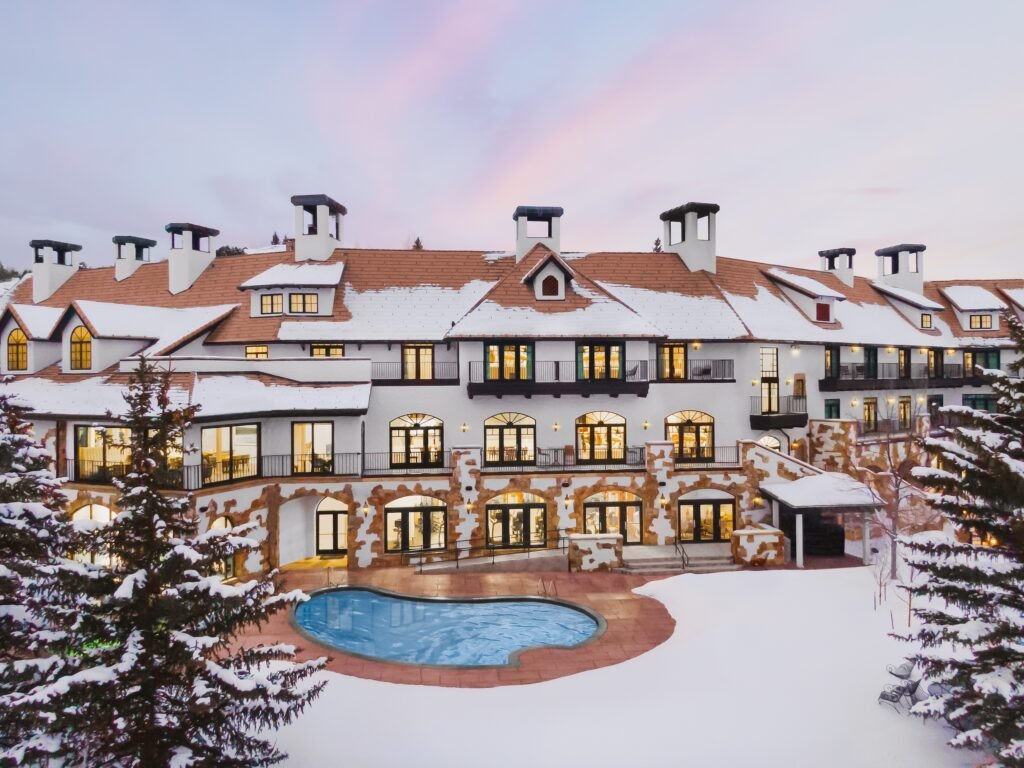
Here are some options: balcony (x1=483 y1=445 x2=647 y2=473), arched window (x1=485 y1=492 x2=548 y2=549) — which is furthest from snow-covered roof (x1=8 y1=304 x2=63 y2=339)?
arched window (x1=485 y1=492 x2=548 y2=549)

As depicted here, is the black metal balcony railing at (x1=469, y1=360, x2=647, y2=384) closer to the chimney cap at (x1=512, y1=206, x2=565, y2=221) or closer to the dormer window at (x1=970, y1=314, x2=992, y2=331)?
the chimney cap at (x1=512, y1=206, x2=565, y2=221)

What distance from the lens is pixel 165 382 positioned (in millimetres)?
10570

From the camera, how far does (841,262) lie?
43125 mm

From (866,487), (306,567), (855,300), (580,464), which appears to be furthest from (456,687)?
(855,300)

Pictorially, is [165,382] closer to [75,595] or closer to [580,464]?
[75,595]

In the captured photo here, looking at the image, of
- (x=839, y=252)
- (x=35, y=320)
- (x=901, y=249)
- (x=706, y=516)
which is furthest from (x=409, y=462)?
(x=901, y=249)

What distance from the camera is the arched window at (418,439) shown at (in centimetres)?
2992

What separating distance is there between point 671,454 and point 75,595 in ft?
78.1

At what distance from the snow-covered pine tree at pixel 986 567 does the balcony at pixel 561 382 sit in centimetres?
1796

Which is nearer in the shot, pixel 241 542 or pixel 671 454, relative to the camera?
pixel 241 542

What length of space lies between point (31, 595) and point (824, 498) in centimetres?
2679

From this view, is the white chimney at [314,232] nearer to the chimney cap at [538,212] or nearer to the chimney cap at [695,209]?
the chimney cap at [538,212]

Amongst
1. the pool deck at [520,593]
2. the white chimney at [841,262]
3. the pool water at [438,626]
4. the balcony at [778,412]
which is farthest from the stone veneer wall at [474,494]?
the white chimney at [841,262]

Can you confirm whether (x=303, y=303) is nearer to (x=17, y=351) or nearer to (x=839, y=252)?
(x=17, y=351)
